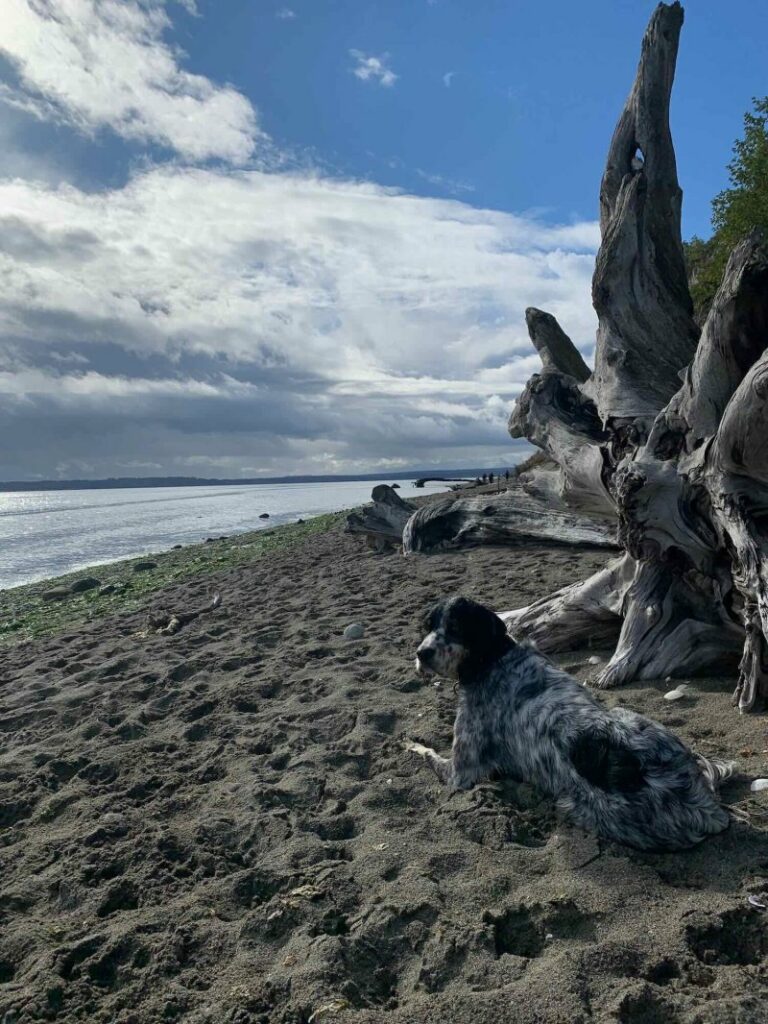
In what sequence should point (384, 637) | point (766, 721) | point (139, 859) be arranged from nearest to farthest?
point (139, 859), point (766, 721), point (384, 637)

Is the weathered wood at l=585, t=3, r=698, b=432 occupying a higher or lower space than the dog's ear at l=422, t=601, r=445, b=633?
higher

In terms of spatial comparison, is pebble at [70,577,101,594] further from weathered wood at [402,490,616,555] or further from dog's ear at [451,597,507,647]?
dog's ear at [451,597,507,647]

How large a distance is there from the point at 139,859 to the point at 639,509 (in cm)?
511

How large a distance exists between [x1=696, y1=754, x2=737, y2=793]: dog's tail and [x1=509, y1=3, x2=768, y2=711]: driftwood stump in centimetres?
118

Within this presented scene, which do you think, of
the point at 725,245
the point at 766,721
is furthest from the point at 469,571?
the point at 725,245

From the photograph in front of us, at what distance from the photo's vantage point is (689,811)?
4035 mm

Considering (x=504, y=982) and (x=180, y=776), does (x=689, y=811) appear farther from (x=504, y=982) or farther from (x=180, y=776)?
(x=180, y=776)

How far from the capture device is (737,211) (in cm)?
3388

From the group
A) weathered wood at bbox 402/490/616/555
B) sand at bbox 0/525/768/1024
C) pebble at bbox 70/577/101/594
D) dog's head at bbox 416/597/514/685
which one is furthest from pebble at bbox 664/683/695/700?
pebble at bbox 70/577/101/594

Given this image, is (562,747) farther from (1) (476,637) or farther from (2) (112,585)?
(2) (112,585)

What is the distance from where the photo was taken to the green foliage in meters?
32.8

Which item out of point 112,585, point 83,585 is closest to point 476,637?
point 112,585

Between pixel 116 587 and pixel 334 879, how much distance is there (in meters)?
15.3

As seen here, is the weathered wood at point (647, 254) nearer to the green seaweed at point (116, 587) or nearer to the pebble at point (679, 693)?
the pebble at point (679, 693)
